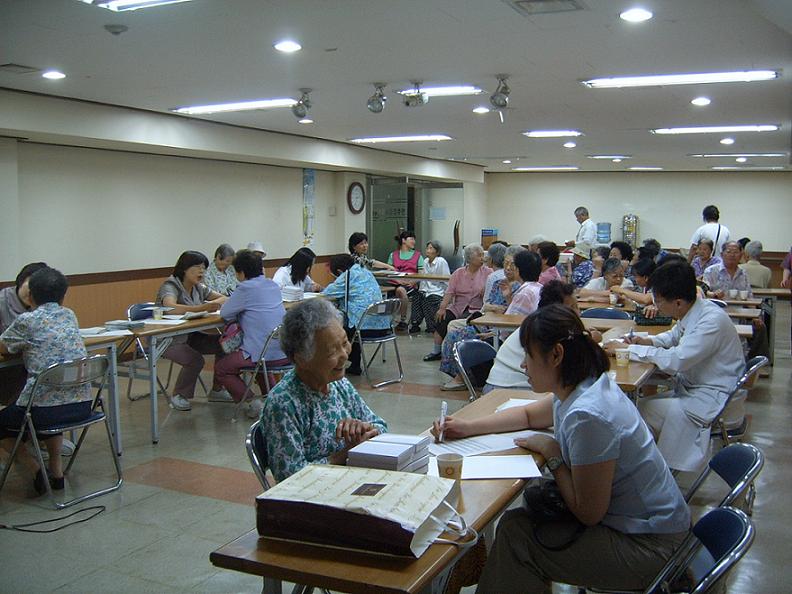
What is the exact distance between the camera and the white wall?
1567 cm

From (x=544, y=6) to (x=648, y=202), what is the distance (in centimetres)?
1342

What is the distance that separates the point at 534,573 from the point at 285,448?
866 millimetres

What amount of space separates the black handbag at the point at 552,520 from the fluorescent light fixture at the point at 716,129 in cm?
797

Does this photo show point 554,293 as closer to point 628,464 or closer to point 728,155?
point 628,464

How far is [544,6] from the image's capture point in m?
3.97

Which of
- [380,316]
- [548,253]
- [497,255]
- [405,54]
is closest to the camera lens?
[405,54]

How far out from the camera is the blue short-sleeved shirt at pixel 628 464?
2123 millimetres

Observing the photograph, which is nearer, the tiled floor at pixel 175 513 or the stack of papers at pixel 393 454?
the stack of papers at pixel 393 454

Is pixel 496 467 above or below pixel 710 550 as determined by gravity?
above

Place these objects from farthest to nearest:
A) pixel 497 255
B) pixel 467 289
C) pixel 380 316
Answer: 1. pixel 497 255
2. pixel 467 289
3. pixel 380 316

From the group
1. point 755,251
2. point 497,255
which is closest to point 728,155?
point 755,251

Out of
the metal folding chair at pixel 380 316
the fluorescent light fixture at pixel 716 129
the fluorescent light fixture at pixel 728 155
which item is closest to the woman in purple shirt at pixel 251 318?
the metal folding chair at pixel 380 316

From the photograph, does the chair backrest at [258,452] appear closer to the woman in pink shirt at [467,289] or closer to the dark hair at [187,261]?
the dark hair at [187,261]

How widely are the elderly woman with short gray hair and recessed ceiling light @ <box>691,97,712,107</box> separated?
18.6 ft
